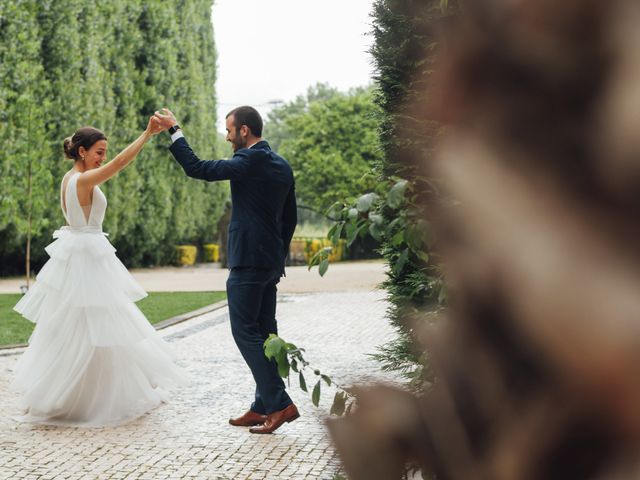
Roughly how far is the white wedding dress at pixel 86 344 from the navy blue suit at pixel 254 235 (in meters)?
1.06

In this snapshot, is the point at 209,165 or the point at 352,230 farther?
the point at 209,165

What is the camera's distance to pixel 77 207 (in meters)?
6.41

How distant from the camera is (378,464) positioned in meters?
0.54

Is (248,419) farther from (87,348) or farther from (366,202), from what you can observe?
(366,202)

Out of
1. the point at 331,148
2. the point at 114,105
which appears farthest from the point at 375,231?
the point at 331,148

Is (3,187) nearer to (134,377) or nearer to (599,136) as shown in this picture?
(134,377)

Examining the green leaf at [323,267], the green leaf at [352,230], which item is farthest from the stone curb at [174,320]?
the green leaf at [352,230]

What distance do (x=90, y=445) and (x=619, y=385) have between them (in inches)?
216

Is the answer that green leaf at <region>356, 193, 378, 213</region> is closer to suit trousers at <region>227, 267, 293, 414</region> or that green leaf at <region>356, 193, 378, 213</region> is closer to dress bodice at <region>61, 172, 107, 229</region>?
suit trousers at <region>227, 267, 293, 414</region>

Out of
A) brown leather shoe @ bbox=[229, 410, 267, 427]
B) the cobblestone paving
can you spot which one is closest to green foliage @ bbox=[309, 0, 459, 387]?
the cobblestone paving

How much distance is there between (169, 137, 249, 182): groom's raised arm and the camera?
5.36 m

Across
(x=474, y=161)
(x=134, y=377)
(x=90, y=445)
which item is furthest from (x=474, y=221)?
(x=134, y=377)

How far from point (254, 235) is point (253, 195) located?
25 centimetres

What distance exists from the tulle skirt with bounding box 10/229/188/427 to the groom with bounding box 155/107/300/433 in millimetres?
1060
